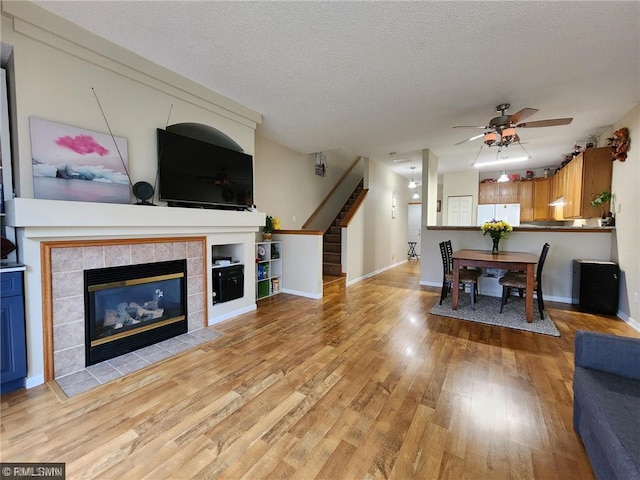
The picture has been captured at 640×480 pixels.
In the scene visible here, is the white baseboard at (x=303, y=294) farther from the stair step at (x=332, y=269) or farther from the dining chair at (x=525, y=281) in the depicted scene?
the dining chair at (x=525, y=281)

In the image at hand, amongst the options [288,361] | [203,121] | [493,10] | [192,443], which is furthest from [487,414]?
[203,121]

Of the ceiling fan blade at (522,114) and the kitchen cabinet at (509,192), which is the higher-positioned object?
the ceiling fan blade at (522,114)

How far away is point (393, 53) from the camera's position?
235cm

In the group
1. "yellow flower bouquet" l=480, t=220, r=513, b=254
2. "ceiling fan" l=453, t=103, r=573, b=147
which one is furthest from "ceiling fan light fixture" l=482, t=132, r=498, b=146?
"yellow flower bouquet" l=480, t=220, r=513, b=254

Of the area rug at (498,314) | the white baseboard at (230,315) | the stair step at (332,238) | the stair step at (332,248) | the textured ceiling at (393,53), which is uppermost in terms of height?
the textured ceiling at (393,53)

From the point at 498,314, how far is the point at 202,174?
417 centimetres

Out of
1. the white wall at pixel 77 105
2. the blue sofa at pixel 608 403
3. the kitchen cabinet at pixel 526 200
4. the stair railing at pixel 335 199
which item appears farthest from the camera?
the kitchen cabinet at pixel 526 200

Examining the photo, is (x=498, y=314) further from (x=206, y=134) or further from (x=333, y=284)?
(x=206, y=134)

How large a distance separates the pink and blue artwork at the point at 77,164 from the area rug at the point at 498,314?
395 cm

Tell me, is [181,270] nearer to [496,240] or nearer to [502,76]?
[502,76]

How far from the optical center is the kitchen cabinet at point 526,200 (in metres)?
6.73

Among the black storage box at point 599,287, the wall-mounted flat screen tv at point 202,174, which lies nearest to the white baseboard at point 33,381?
the wall-mounted flat screen tv at point 202,174

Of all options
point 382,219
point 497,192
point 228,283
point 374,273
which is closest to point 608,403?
point 228,283

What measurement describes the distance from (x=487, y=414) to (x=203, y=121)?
3.71 m
